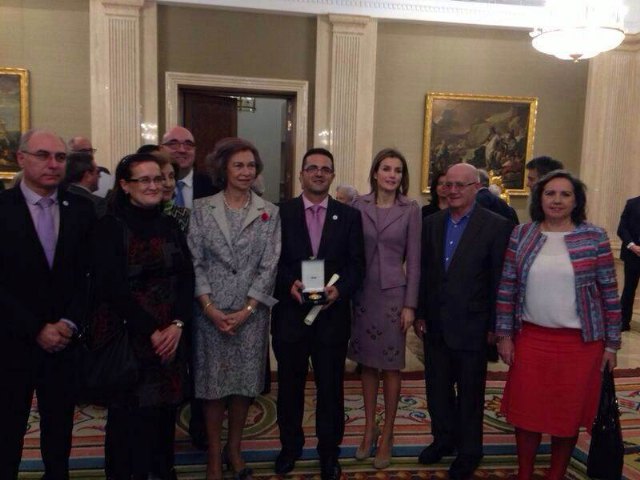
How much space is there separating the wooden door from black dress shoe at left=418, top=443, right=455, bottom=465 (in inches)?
243

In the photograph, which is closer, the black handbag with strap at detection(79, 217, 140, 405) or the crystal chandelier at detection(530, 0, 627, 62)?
the black handbag with strap at detection(79, 217, 140, 405)

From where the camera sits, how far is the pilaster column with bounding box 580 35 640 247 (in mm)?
9086

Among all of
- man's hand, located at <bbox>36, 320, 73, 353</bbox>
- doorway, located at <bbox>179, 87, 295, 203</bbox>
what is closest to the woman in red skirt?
man's hand, located at <bbox>36, 320, 73, 353</bbox>

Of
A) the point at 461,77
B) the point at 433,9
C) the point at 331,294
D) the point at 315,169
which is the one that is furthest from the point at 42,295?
the point at 461,77

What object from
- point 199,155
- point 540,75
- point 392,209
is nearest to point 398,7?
point 540,75

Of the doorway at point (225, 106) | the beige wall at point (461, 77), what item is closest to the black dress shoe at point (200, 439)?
the doorway at point (225, 106)

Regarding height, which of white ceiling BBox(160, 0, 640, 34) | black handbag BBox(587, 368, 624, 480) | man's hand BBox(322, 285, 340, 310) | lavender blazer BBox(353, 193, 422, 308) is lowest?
black handbag BBox(587, 368, 624, 480)

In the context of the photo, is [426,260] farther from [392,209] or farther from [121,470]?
[121,470]

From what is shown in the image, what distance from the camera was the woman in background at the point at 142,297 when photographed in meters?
2.59

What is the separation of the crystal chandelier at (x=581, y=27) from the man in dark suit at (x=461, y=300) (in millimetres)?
4844

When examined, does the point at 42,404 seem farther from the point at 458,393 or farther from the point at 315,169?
the point at 458,393

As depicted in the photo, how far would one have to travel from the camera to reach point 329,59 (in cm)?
865

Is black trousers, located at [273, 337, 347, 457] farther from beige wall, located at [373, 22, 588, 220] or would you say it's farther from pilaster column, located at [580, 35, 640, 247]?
pilaster column, located at [580, 35, 640, 247]

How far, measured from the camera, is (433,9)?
8.76m
